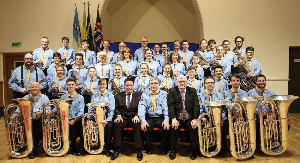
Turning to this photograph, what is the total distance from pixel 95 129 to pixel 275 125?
8.42ft

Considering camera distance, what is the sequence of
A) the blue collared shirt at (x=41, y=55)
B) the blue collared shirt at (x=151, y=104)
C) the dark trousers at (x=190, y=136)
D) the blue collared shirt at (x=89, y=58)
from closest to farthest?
1. the dark trousers at (x=190, y=136)
2. the blue collared shirt at (x=151, y=104)
3. the blue collared shirt at (x=41, y=55)
4. the blue collared shirt at (x=89, y=58)

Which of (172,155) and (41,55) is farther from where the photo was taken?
(41,55)

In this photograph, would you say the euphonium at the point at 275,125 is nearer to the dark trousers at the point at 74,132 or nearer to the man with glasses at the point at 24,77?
the dark trousers at the point at 74,132

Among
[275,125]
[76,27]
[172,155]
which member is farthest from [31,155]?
[76,27]

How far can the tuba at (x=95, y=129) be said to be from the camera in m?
3.60

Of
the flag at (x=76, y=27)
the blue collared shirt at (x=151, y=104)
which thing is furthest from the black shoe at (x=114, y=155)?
the flag at (x=76, y=27)

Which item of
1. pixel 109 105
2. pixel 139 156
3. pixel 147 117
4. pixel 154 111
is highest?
pixel 109 105

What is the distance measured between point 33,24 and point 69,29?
117cm

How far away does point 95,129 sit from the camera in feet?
12.0

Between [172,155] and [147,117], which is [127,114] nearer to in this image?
[147,117]

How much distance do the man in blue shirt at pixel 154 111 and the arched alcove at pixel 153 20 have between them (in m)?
5.53

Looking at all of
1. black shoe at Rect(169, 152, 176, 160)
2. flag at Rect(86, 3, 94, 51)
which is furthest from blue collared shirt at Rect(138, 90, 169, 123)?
flag at Rect(86, 3, 94, 51)

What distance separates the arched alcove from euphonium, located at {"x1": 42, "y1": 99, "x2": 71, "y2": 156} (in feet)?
19.0

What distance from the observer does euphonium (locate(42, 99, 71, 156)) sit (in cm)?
358
